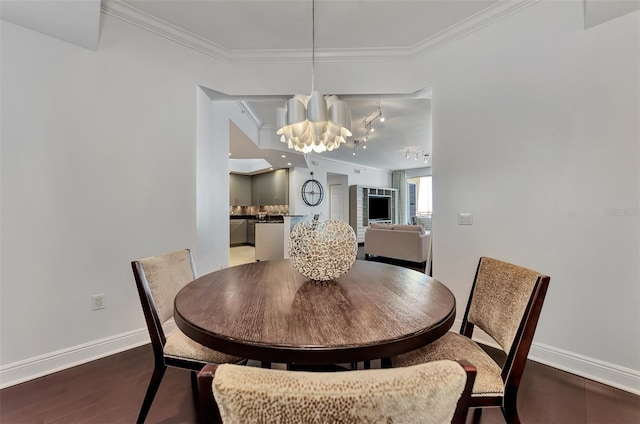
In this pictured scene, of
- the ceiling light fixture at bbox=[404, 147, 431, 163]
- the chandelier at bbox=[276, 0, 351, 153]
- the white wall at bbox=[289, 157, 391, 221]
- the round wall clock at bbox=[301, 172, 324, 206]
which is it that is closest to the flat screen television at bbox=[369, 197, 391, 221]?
the white wall at bbox=[289, 157, 391, 221]

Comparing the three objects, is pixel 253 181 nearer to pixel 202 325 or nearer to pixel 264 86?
pixel 264 86

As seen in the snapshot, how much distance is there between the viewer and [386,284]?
4.25 feet

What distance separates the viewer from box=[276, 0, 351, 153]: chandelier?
57.4 inches

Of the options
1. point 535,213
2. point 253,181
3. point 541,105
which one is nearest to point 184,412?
point 535,213

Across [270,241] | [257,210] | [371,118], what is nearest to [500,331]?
[371,118]

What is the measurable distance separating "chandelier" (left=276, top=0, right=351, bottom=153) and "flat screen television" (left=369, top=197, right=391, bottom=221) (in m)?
6.88

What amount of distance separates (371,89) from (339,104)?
4.20 feet

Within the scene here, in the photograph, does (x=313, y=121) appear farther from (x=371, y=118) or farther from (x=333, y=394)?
(x=371, y=118)

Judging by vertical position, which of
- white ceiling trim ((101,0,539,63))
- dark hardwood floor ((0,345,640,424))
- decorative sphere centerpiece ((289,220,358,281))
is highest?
white ceiling trim ((101,0,539,63))

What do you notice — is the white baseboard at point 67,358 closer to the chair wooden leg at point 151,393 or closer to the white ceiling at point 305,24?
the chair wooden leg at point 151,393

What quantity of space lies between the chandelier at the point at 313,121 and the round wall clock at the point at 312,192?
208 inches

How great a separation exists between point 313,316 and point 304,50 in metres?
2.51

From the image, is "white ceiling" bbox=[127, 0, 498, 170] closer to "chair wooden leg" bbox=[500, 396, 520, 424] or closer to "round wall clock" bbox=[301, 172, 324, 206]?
"chair wooden leg" bbox=[500, 396, 520, 424]

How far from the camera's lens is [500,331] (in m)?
1.16
